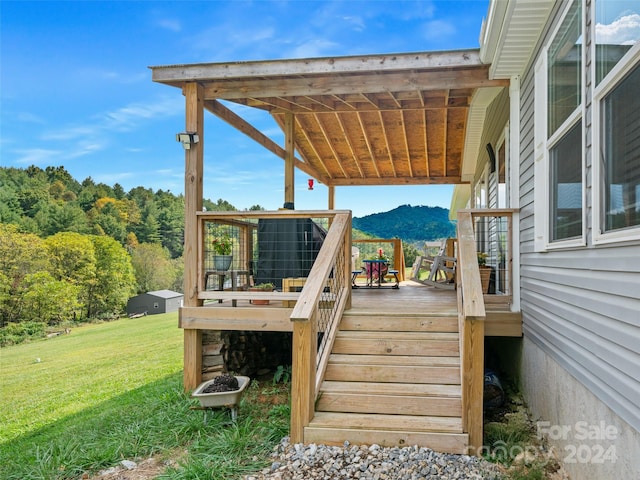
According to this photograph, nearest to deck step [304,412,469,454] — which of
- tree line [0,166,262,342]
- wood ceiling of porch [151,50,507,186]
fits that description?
wood ceiling of porch [151,50,507,186]

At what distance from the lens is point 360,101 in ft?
19.1

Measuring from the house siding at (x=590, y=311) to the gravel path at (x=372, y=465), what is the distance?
0.83m

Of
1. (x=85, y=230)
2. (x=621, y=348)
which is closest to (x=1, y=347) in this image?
(x=85, y=230)

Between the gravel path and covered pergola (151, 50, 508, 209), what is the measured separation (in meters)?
3.35

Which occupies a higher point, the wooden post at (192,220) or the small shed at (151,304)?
the wooden post at (192,220)

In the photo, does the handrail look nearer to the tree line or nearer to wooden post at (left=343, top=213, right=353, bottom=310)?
wooden post at (left=343, top=213, right=353, bottom=310)

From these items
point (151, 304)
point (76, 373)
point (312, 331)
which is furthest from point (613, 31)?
point (151, 304)

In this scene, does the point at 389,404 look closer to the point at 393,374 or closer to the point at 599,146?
the point at 393,374

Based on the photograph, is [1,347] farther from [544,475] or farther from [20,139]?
[20,139]

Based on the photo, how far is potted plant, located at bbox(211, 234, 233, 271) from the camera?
5.31m

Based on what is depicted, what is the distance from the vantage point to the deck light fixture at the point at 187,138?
15.5 ft

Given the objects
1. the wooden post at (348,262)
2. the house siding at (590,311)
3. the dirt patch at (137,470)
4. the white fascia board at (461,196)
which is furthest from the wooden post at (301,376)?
the white fascia board at (461,196)

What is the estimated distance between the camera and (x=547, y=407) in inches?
128

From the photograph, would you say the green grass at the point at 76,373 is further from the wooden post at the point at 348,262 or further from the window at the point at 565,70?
the window at the point at 565,70
